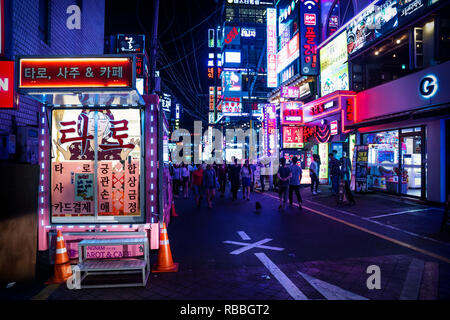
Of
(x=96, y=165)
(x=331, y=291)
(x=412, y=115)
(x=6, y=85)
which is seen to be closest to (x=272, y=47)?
(x=412, y=115)

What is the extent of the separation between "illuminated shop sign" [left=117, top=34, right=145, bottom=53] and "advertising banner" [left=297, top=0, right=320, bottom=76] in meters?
13.7

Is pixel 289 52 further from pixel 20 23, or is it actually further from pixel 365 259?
pixel 365 259

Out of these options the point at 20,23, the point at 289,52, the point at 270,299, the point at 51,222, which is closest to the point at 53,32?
the point at 20,23

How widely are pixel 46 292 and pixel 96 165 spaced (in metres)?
2.27

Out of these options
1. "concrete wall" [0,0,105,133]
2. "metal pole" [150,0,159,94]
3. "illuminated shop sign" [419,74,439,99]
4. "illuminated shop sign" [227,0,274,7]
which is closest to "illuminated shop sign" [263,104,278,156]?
"illuminated shop sign" [419,74,439,99]

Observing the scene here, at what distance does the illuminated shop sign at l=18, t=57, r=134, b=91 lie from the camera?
15.2ft

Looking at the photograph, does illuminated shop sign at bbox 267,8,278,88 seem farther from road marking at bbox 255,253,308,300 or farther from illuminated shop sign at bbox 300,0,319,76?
road marking at bbox 255,253,308,300

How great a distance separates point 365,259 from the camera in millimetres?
5750

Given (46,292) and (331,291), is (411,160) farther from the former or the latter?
(46,292)

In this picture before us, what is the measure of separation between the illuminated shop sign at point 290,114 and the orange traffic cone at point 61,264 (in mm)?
17931

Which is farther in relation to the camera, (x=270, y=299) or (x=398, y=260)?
(x=398, y=260)

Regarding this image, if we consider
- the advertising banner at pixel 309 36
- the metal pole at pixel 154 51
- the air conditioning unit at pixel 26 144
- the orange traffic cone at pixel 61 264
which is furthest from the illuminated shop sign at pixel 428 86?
the air conditioning unit at pixel 26 144

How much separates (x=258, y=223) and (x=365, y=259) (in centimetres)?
391

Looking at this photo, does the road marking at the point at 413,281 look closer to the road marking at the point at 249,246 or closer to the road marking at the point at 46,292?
the road marking at the point at 249,246
